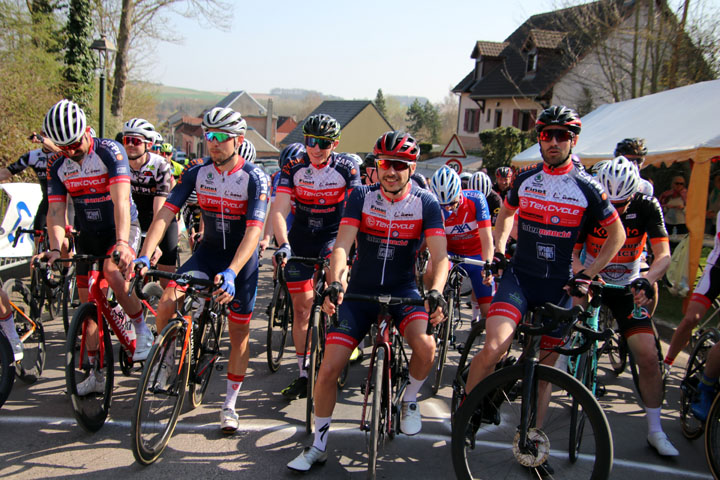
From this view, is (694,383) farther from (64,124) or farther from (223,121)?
(64,124)

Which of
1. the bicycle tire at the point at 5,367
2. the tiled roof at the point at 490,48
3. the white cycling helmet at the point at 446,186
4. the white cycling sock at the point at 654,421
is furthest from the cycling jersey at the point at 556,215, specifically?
the tiled roof at the point at 490,48

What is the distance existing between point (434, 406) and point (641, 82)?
60.7 ft

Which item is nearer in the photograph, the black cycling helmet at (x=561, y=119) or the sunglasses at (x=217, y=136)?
the black cycling helmet at (x=561, y=119)

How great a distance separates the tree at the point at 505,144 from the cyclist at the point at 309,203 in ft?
80.0

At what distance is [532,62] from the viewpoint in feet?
118

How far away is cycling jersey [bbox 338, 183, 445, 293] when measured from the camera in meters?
3.99

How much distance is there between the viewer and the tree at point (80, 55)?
18.7 metres

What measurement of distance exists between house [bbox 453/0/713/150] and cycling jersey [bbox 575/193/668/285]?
15385 millimetres

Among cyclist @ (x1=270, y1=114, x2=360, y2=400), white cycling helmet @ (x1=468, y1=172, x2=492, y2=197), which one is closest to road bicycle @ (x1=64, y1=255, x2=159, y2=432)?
cyclist @ (x1=270, y1=114, x2=360, y2=400)

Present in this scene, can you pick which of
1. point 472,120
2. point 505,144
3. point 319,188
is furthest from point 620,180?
point 472,120

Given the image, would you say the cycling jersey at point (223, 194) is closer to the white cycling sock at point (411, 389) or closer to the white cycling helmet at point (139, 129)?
the white cycling sock at point (411, 389)

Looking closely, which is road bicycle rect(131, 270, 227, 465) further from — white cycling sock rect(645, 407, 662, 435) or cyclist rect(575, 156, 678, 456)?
white cycling sock rect(645, 407, 662, 435)

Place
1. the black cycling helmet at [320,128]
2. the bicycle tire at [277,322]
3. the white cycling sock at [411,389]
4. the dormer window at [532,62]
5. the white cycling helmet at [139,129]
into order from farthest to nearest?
1. the dormer window at [532,62]
2. the white cycling helmet at [139,129]
3. the bicycle tire at [277,322]
4. the black cycling helmet at [320,128]
5. the white cycling sock at [411,389]

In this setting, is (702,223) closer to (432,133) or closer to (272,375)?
(272,375)
